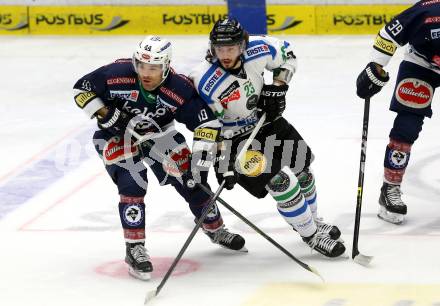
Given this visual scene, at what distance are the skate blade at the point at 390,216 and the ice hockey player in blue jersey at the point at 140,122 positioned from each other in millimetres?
1361

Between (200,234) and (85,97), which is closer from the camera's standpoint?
(85,97)

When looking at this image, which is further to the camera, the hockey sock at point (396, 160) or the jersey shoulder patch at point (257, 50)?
the hockey sock at point (396, 160)

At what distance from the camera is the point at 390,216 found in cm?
708

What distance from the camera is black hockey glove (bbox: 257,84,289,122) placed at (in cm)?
641

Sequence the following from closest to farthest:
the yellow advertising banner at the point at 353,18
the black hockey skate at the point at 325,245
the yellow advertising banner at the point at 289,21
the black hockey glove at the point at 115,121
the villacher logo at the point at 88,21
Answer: the black hockey glove at the point at 115,121 → the black hockey skate at the point at 325,245 → the yellow advertising banner at the point at 353,18 → the yellow advertising banner at the point at 289,21 → the villacher logo at the point at 88,21

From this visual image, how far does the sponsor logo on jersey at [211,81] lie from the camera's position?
6305 millimetres

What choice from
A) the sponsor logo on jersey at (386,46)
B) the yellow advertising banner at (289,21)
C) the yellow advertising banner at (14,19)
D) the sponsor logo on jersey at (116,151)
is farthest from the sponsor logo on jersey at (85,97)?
the yellow advertising banner at (14,19)

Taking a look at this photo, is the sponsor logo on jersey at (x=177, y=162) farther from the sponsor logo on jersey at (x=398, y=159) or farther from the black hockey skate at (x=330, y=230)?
the sponsor logo on jersey at (x=398, y=159)

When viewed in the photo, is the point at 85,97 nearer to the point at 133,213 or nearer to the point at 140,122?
the point at 140,122

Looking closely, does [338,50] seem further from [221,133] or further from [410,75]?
[221,133]

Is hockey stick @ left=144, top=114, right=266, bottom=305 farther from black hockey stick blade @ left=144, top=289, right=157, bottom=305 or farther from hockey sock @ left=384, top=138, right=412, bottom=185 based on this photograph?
hockey sock @ left=384, top=138, right=412, bottom=185

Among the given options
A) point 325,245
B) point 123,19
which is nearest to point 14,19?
point 123,19

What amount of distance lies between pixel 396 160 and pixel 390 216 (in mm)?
356

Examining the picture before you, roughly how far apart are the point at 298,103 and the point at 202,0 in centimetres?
328
